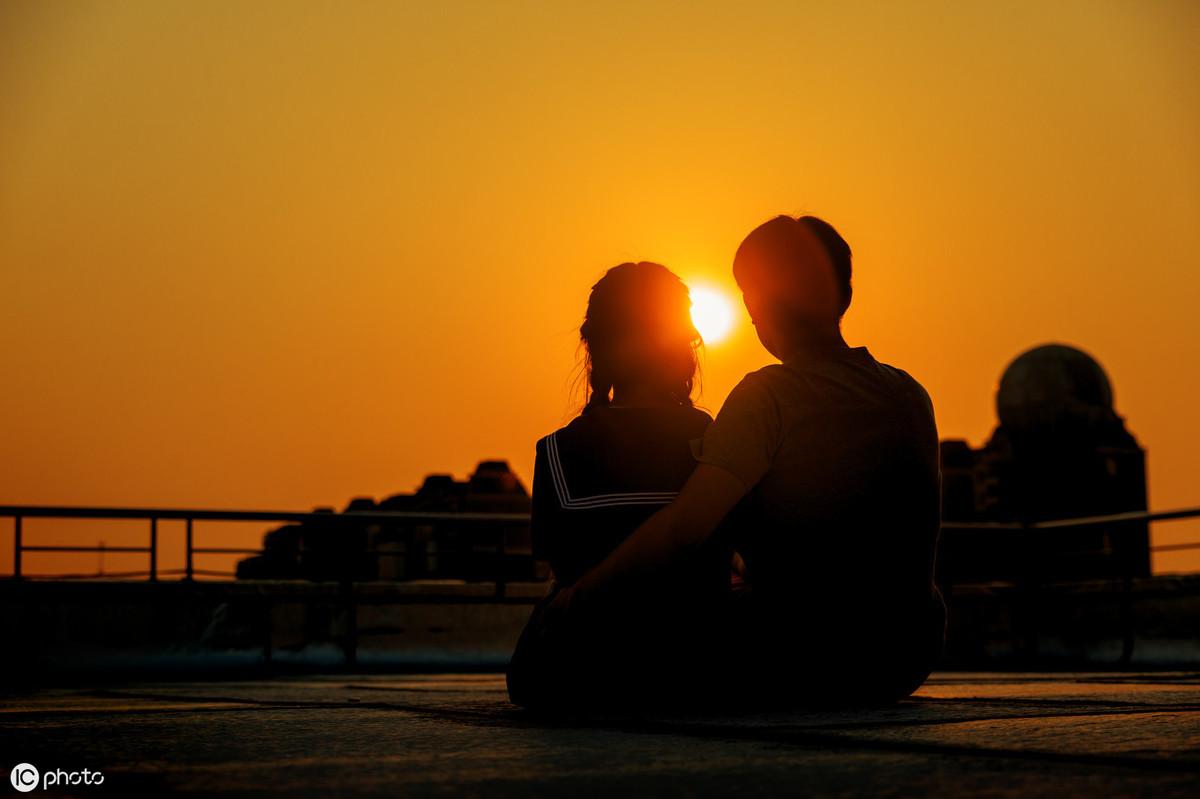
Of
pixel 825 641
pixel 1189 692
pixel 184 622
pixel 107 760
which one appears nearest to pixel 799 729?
pixel 825 641

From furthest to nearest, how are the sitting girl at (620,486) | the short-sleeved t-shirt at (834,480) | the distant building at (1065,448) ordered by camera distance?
1. the distant building at (1065,448)
2. the sitting girl at (620,486)
3. the short-sleeved t-shirt at (834,480)

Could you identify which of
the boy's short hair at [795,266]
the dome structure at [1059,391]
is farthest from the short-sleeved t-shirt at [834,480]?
the dome structure at [1059,391]

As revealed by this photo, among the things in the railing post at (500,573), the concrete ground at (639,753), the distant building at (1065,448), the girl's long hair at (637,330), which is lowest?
the concrete ground at (639,753)

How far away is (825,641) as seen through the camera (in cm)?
324

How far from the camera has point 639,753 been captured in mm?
2332

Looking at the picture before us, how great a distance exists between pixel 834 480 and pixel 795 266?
1.53 ft

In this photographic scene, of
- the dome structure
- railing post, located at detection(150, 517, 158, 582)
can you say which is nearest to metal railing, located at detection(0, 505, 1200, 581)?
railing post, located at detection(150, 517, 158, 582)

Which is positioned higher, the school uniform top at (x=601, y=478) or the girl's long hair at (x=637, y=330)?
the girl's long hair at (x=637, y=330)

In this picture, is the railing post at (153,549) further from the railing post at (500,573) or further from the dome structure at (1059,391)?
the dome structure at (1059,391)

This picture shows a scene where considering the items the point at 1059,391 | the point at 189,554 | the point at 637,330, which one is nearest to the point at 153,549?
the point at 189,554

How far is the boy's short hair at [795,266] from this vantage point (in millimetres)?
3227

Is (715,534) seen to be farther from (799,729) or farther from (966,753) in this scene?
(966,753)

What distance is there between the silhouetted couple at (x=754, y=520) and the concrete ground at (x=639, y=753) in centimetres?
13

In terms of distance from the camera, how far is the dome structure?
96.1ft
